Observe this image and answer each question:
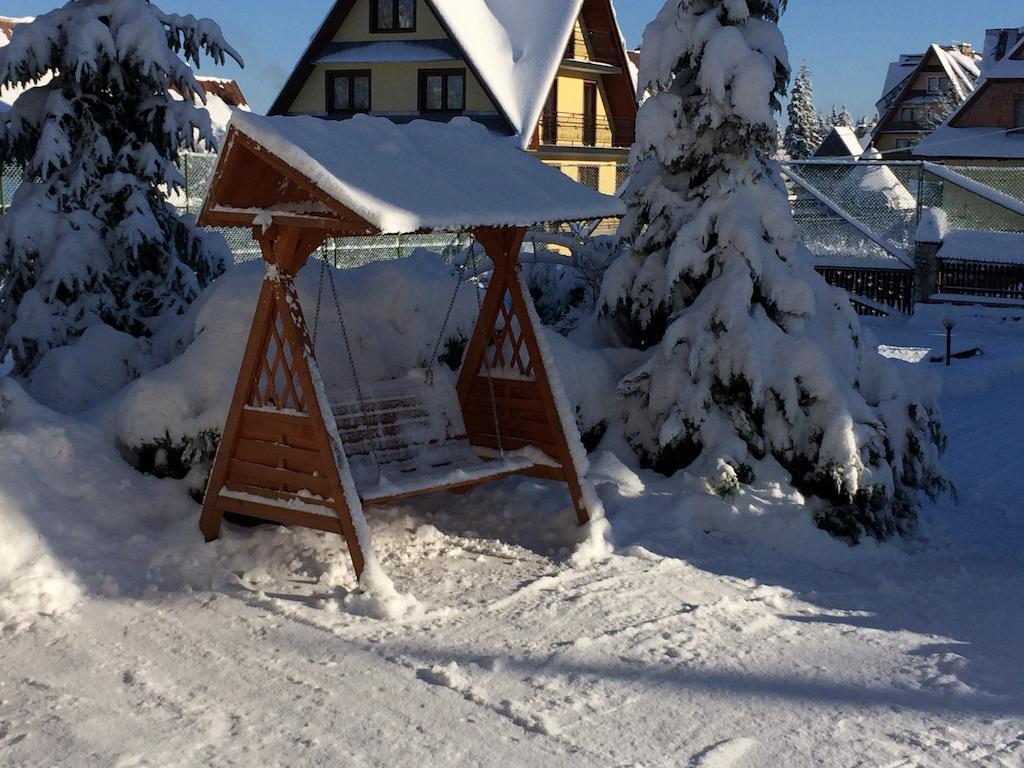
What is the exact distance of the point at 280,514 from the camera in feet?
21.3

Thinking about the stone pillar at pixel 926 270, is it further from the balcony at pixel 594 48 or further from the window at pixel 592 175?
the balcony at pixel 594 48

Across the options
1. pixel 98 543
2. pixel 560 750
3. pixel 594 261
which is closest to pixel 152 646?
pixel 98 543

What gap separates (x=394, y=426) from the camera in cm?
759

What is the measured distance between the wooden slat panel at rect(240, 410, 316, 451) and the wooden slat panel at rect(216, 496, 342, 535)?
36 cm

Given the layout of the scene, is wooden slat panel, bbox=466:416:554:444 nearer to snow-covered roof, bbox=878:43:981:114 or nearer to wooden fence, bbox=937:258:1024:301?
wooden fence, bbox=937:258:1024:301

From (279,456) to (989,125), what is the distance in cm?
3698

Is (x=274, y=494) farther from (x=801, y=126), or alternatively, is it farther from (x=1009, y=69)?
(x=801, y=126)

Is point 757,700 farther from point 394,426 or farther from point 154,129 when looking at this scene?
point 154,129

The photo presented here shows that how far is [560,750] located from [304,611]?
1.87 m

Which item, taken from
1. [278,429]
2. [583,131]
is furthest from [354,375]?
[583,131]

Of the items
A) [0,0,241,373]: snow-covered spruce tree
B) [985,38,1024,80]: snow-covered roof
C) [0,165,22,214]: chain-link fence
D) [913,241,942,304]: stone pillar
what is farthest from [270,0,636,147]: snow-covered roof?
[0,0,241,373]: snow-covered spruce tree

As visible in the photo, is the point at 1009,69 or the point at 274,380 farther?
the point at 1009,69

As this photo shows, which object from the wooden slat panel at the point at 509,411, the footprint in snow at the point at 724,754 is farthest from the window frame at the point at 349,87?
the footprint in snow at the point at 724,754

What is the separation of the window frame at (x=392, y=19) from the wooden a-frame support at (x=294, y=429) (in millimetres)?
27343
